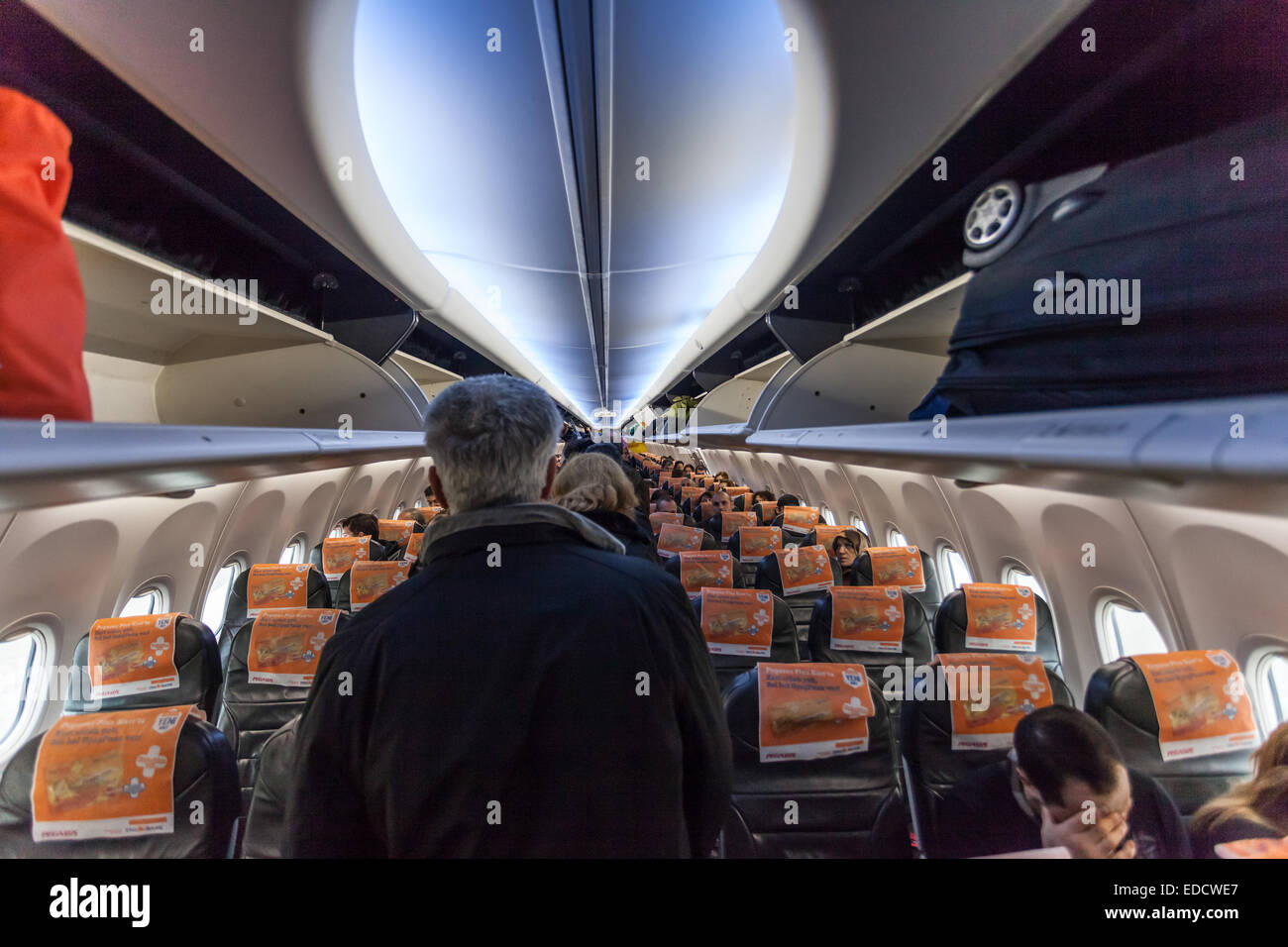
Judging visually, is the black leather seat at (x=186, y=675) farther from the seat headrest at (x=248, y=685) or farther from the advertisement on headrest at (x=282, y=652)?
the advertisement on headrest at (x=282, y=652)

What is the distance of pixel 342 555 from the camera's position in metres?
5.07

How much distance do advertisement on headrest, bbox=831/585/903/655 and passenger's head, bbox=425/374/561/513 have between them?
237 centimetres

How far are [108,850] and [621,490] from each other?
246 cm

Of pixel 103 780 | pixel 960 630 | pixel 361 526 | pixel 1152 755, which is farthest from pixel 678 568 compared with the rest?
pixel 361 526

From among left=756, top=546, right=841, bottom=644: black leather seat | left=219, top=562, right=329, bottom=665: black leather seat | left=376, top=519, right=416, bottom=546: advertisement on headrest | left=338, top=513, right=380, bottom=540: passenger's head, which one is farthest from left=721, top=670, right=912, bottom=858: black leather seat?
left=376, top=519, right=416, bottom=546: advertisement on headrest

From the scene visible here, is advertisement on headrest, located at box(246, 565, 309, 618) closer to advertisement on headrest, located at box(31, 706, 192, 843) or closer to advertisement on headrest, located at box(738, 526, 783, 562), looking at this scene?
advertisement on headrest, located at box(31, 706, 192, 843)

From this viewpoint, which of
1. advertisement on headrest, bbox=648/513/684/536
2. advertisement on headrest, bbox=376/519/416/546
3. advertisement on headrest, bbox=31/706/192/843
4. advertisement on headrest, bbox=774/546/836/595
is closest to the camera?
advertisement on headrest, bbox=31/706/192/843

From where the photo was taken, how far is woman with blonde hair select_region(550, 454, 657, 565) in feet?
10.5

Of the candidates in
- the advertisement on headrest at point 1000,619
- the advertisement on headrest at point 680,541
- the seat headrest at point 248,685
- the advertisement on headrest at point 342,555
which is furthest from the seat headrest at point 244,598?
the advertisement on headrest at point 1000,619

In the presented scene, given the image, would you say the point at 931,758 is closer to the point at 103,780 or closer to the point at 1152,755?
the point at 1152,755

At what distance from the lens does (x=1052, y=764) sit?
1.63 m

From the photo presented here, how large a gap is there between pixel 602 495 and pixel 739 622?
1026 millimetres

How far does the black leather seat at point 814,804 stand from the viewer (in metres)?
1.97
